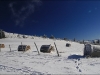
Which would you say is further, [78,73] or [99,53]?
[99,53]

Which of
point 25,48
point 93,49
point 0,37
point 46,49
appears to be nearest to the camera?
point 93,49

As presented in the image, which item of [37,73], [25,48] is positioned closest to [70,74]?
[37,73]

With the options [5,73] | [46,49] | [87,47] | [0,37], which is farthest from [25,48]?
[0,37]

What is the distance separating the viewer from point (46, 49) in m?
25.3

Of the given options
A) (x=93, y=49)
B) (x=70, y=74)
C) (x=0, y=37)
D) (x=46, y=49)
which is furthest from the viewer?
(x=0, y=37)

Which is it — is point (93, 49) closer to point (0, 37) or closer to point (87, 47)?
point (87, 47)

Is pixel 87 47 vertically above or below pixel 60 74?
above

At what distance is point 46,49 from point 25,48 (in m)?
4.82

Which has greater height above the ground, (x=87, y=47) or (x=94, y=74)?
(x=87, y=47)

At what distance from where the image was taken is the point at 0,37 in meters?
101

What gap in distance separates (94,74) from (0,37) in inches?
3908

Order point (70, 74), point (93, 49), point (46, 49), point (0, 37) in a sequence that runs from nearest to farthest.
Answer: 1. point (70, 74)
2. point (93, 49)
3. point (46, 49)
4. point (0, 37)

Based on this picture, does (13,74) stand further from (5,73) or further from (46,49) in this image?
(46,49)

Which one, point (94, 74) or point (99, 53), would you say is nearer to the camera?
point (94, 74)
